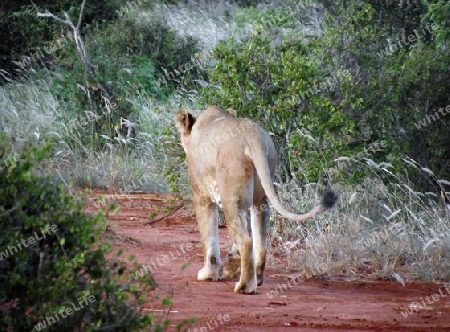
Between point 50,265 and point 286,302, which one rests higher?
point 50,265

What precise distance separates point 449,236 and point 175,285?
2.34 meters

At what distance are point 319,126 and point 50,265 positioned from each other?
615 cm

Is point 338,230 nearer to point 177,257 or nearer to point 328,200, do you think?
point 177,257

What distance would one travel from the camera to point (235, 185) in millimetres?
7570

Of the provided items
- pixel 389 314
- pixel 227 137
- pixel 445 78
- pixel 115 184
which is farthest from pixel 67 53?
pixel 389 314

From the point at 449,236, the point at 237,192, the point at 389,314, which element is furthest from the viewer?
the point at 449,236

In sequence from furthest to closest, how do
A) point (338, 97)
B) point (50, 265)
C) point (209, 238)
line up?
1. point (338, 97)
2. point (209, 238)
3. point (50, 265)

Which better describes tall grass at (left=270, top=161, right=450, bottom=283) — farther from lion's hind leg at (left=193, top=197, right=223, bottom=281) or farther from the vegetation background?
lion's hind leg at (left=193, top=197, right=223, bottom=281)

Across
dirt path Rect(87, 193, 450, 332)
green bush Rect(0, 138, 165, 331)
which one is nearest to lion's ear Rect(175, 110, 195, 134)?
dirt path Rect(87, 193, 450, 332)

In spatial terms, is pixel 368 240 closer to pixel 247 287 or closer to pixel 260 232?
pixel 260 232

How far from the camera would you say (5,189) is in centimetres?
448

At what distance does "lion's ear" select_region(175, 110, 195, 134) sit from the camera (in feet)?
28.8

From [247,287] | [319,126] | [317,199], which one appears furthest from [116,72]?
[247,287]

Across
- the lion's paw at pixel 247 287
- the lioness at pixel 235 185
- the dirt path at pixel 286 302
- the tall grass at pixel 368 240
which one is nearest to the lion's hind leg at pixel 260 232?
the lioness at pixel 235 185
